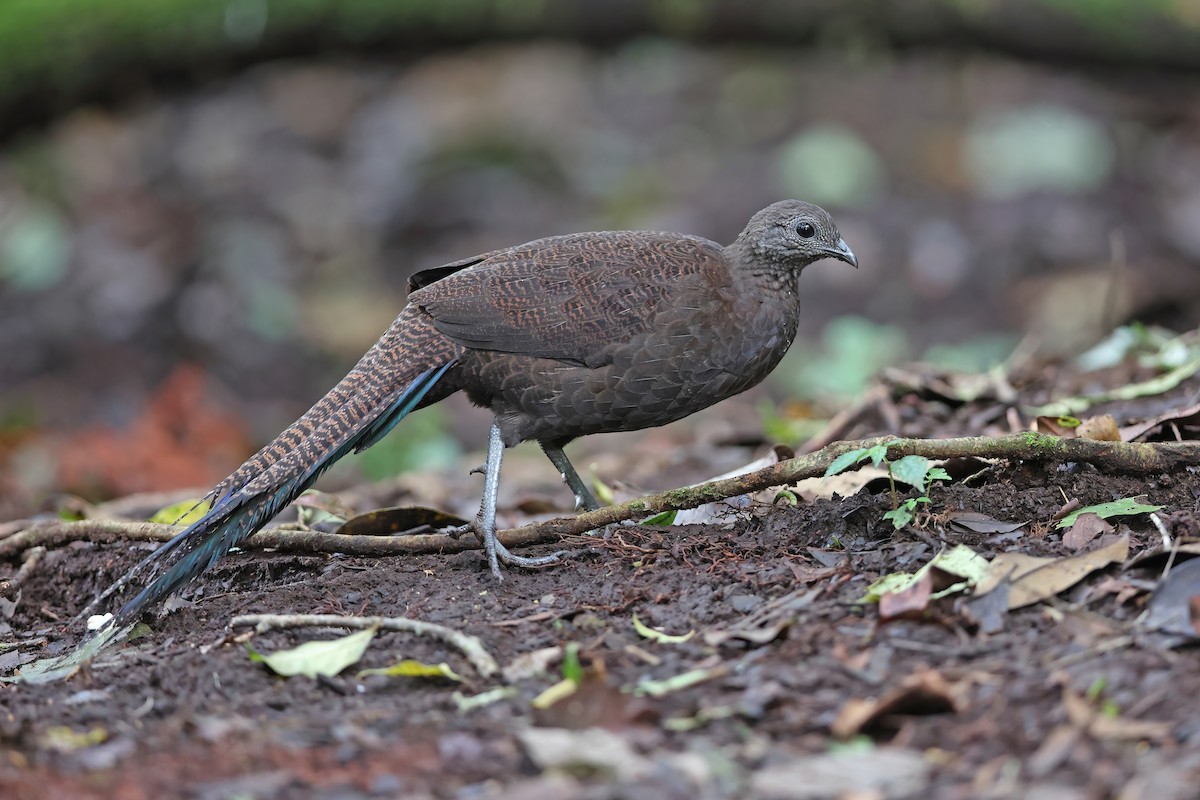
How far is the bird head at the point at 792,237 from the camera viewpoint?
16.2ft

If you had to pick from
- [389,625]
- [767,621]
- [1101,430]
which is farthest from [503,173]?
[767,621]

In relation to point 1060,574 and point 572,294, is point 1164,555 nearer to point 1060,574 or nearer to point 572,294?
point 1060,574

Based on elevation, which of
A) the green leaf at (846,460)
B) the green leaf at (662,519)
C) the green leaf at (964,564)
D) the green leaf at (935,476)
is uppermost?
the green leaf at (846,460)

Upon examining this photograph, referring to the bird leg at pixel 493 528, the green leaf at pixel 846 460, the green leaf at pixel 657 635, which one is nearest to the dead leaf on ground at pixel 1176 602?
the green leaf at pixel 846 460

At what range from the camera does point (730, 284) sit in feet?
15.9

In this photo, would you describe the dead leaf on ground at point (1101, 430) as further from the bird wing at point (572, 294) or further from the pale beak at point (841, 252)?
the bird wing at point (572, 294)

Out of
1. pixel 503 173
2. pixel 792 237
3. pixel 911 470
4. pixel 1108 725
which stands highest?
pixel 503 173

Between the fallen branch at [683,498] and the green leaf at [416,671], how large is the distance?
1.12m

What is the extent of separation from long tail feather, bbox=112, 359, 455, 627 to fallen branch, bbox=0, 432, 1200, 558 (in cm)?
24

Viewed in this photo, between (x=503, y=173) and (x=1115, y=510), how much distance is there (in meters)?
9.14

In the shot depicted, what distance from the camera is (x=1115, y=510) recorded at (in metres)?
3.69

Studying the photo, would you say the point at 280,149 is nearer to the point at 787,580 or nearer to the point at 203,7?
the point at 203,7

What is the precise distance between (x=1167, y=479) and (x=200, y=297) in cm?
882

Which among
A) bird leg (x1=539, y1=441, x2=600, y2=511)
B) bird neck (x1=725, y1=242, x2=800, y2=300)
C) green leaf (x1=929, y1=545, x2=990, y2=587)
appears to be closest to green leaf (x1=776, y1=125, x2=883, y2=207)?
bird neck (x1=725, y1=242, x2=800, y2=300)
